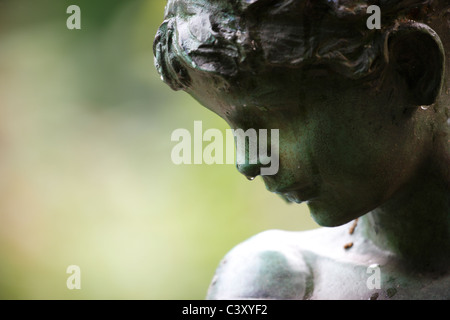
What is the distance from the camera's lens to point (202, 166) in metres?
2.72

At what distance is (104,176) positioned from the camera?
2795 millimetres

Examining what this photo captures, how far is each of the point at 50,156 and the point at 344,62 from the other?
1993 mm

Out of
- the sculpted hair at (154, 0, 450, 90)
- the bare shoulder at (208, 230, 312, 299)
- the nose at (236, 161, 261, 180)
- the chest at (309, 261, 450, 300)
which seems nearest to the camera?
the sculpted hair at (154, 0, 450, 90)

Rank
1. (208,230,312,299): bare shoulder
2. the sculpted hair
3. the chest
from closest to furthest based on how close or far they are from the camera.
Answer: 1. the sculpted hair
2. the chest
3. (208,230,312,299): bare shoulder

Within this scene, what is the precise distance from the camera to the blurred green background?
269 centimetres

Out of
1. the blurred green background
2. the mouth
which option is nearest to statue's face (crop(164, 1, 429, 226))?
the mouth

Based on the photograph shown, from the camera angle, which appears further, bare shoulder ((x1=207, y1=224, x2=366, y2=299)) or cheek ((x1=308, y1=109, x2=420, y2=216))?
bare shoulder ((x1=207, y1=224, x2=366, y2=299))

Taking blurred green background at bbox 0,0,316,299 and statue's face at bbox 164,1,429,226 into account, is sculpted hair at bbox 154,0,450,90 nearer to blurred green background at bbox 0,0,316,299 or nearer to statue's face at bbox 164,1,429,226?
statue's face at bbox 164,1,429,226

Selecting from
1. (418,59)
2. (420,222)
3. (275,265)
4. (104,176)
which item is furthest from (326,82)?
(104,176)

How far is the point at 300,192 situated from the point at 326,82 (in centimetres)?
17

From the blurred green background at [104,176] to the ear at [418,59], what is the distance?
1615mm

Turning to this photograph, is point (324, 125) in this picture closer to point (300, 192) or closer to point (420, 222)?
point (300, 192)

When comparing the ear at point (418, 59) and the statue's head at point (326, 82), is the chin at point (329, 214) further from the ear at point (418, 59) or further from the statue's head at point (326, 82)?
the ear at point (418, 59)
